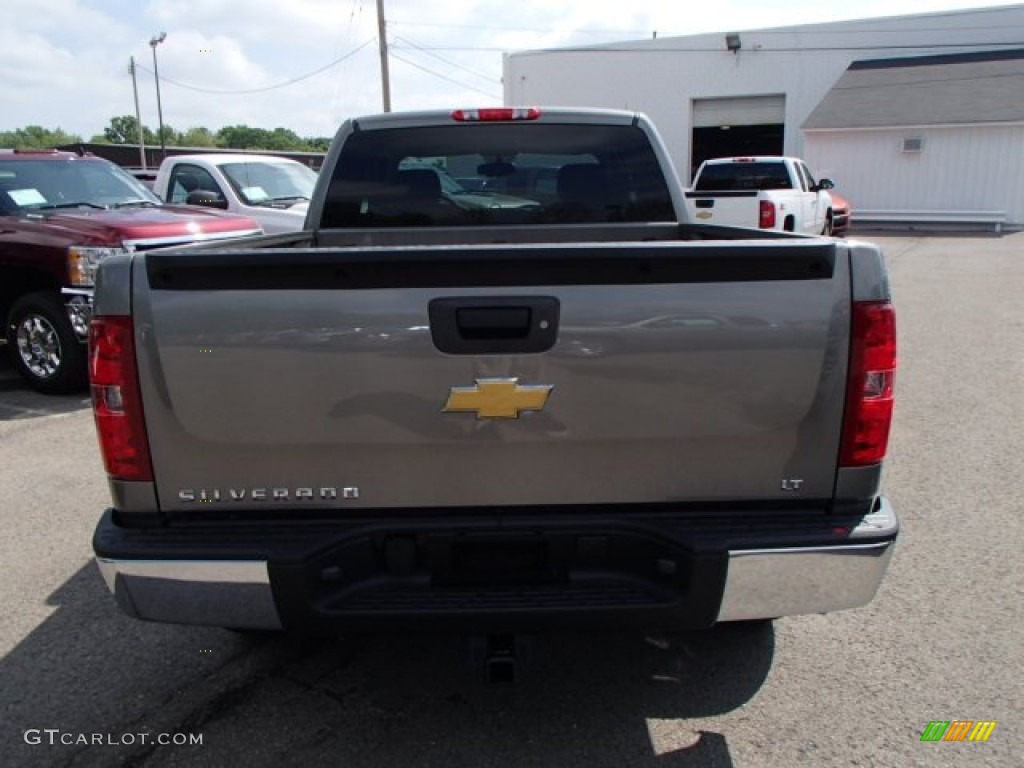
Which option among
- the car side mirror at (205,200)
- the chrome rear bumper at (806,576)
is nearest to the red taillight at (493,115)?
the chrome rear bumper at (806,576)

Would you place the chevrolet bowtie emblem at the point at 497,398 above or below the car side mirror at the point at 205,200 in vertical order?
below

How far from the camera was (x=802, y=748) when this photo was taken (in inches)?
108

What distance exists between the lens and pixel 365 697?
3043mm

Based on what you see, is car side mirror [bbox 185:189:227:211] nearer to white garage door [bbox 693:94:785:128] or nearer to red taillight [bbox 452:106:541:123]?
red taillight [bbox 452:106:541:123]

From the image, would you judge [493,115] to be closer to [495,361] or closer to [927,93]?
[495,361]

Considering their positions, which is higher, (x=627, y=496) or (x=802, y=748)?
(x=627, y=496)

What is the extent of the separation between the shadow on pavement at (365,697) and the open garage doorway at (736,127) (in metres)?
33.4

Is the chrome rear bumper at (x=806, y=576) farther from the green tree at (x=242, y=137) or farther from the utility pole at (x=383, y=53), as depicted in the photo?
the green tree at (x=242, y=137)

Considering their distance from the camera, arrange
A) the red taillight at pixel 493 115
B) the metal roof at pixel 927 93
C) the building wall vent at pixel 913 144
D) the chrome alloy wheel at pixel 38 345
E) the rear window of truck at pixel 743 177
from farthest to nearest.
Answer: the building wall vent at pixel 913 144 → the metal roof at pixel 927 93 → the rear window of truck at pixel 743 177 → the chrome alloy wheel at pixel 38 345 → the red taillight at pixel 493 115

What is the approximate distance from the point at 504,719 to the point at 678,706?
0.61 m

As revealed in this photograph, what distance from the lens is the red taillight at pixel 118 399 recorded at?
7.80 feet

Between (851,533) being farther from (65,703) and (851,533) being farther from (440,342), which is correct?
(65,703)

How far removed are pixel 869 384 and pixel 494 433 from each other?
1.06 metres

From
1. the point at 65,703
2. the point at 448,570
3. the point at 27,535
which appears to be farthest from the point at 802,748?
the point at 27,535
